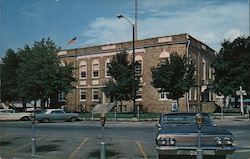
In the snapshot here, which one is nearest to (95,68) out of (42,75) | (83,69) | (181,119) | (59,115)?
(83,69)

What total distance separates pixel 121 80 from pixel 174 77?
681cm

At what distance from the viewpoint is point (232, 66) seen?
48.4m

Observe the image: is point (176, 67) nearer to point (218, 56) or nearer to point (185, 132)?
point (218, 56)

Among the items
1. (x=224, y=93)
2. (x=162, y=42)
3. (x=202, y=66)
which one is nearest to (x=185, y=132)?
(x=224, y=93)

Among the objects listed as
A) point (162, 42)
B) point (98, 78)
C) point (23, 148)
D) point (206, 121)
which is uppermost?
point (162, 42)

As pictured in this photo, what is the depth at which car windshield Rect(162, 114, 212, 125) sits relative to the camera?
11.9m

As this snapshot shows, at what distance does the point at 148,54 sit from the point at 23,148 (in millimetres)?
38272

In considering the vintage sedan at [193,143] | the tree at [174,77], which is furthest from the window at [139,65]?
the vintage sedan at [193,143]

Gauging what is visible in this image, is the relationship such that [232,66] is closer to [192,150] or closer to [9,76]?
[9,76]

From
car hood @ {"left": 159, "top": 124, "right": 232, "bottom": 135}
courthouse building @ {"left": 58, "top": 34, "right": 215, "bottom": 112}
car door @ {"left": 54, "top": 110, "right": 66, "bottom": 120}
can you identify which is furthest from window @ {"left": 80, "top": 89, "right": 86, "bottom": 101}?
car hood @ {"left": 159, "top": 124, "right": 232, "bottom": 135}

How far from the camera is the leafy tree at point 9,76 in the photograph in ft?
185

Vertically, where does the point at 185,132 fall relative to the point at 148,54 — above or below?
below

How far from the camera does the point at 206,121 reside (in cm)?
1191

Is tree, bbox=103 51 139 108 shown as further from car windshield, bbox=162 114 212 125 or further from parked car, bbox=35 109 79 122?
car windshield, bbox=162 114 212 125
